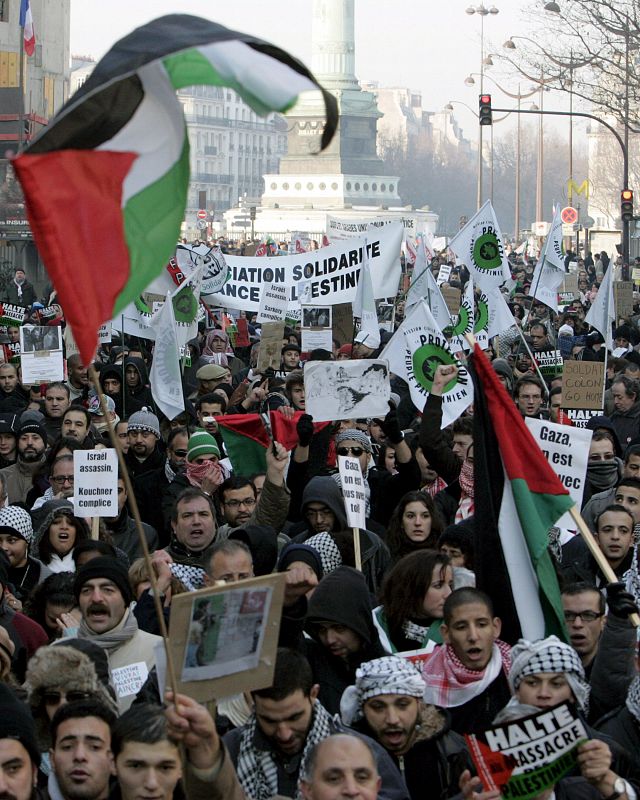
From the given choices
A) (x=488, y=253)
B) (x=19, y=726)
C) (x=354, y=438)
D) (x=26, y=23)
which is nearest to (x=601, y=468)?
(x=354, y=438)

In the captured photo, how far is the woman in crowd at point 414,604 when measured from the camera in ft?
19.8

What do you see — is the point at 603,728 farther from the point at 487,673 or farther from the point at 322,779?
the point at 322,779

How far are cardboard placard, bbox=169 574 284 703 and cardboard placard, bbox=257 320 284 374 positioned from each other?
9.83 metres

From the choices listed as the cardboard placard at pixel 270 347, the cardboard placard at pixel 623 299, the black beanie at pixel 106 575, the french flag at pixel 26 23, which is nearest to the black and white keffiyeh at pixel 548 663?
the black beanie at pixel 106 575

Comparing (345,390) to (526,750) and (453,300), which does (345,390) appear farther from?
(453,300)

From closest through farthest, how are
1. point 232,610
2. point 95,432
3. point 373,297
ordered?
point 232,610 < point 95,432 < point 373,297

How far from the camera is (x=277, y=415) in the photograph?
30.2 ft

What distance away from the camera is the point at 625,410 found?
11969 mm

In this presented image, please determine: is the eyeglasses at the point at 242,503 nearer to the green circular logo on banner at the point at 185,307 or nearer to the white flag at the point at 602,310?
the green circular logo on banner at the point at 185,307

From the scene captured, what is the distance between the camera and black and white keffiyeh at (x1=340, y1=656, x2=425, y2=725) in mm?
4961

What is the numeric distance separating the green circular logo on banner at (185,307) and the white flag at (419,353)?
3.29 metres

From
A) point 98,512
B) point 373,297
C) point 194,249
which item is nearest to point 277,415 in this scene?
point 98,512

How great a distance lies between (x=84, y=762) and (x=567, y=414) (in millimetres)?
7070

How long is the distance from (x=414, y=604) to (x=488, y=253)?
1060cm
